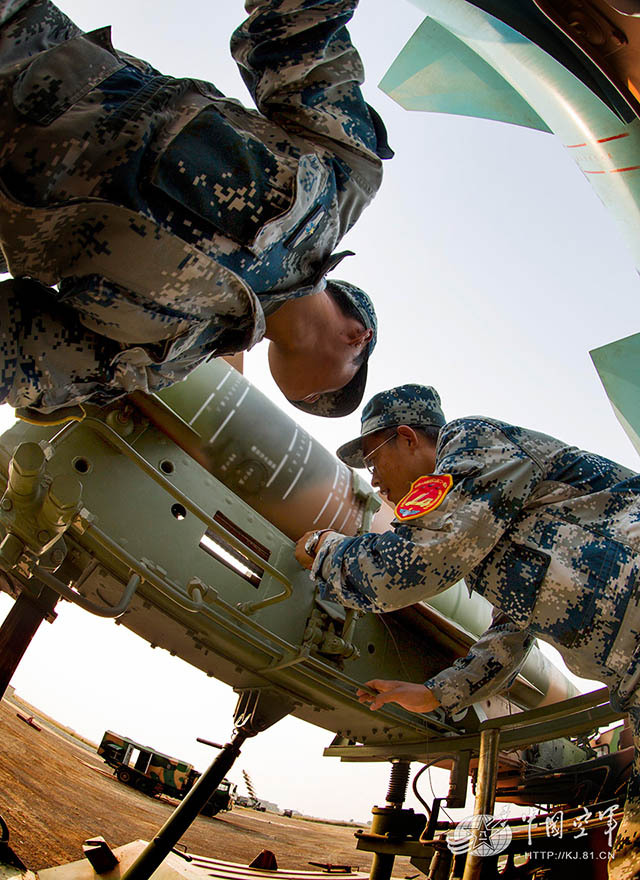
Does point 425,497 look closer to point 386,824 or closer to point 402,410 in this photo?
point 402,410

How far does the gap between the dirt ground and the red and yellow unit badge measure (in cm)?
322

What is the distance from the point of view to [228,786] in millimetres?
11133

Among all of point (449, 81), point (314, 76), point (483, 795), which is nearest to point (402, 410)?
point (314, 76)

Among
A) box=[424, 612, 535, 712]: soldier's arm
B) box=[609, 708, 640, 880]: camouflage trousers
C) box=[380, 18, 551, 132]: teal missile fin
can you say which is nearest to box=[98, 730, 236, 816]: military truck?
box=[424, 612, 535, 712]: soldier's arm

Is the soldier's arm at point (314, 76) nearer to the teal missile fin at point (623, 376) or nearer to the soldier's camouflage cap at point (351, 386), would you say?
the soldier's camouflage cap at point (351, 386)

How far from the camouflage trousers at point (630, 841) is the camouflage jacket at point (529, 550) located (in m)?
0.21

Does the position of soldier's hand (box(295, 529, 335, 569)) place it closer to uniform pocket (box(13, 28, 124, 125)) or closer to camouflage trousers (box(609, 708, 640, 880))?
camouflage trousers (box(609, 708, 640, 880))

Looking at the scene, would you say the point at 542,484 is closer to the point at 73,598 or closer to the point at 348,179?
the point at 348,179

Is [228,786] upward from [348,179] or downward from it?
downward

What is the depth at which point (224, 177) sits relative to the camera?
1258 millimetres

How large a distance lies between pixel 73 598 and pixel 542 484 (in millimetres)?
1753

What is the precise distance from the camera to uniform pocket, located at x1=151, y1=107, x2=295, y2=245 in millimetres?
1212

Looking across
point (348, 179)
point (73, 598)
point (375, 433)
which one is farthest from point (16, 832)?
point (348, 179)

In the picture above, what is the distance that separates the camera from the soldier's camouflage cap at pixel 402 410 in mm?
2830
